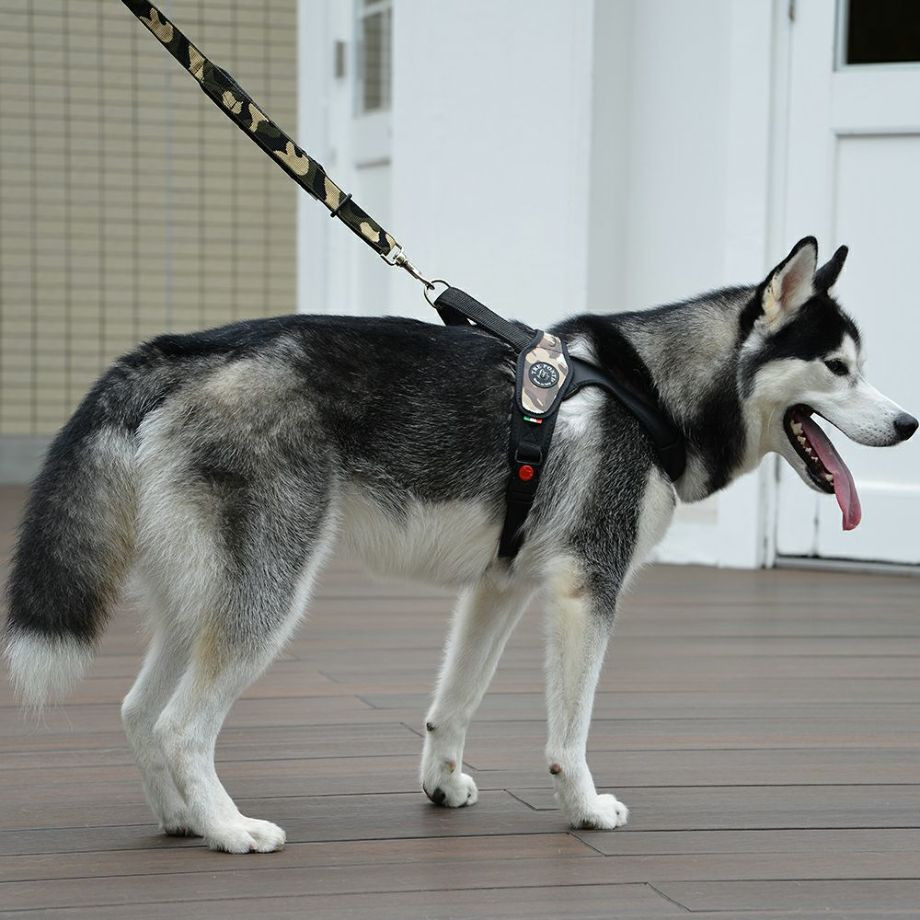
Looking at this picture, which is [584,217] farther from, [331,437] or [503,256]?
[331,437]

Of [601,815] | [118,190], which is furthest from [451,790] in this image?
[118,190]

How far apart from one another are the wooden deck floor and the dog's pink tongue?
524mm

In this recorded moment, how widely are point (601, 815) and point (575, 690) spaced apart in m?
0.21

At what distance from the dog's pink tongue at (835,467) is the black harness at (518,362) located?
24cm

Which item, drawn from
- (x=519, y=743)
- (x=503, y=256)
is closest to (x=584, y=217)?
(x=503, y=256)

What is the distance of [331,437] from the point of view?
2439 mm

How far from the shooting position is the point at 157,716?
2510 mm

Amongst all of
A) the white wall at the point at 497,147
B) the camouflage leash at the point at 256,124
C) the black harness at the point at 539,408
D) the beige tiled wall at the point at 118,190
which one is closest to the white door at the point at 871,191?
the white wall at the point at 497,147

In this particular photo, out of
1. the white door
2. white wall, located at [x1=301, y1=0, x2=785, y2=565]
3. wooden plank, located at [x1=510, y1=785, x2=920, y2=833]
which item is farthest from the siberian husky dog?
white wall, located at [x1=301, y1=0, x2=785, y2=565]

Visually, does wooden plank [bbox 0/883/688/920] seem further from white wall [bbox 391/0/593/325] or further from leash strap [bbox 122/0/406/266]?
white wall [bbox 391/0/593/325]

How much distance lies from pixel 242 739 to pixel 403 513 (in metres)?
0.85

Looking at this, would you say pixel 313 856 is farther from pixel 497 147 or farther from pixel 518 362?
pixel 497 147

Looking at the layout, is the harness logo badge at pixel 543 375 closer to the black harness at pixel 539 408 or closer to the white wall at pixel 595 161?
the black harness at pixel 539 408

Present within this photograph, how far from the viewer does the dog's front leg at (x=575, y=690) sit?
2.52 m
